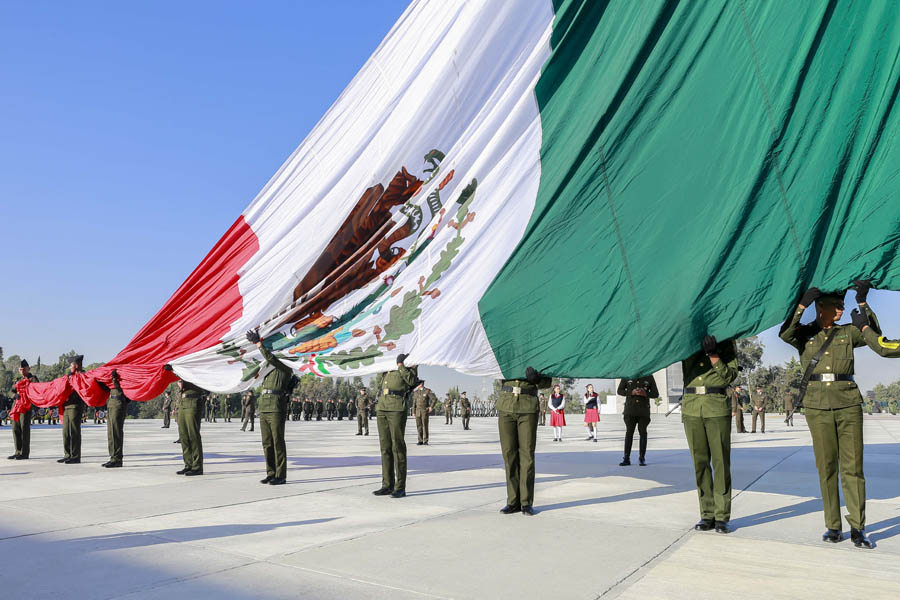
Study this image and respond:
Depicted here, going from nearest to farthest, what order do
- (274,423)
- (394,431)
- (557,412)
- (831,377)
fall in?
(831,377), (394,431), (274,423), (557,412)

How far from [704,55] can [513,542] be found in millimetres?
4363

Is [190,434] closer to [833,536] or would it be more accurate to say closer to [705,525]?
[705,525]

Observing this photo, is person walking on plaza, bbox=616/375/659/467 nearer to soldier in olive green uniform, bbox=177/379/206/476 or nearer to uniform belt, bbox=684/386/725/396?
uniform belt, bbox=684/386/725/396

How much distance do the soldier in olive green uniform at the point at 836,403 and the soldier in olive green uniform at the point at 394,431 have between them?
4341mm

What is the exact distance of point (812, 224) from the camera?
5.00 metres

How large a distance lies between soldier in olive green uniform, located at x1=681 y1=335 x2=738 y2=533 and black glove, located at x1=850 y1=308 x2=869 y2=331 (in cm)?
102

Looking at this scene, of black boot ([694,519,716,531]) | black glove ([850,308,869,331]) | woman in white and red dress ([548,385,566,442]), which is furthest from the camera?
woman in white and red dress ([548,385,566,442])

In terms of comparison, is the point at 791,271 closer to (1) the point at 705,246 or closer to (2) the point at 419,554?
(1) the point at 705,246

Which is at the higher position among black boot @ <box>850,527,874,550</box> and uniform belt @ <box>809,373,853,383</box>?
uniform belt @ <box>809,373,853,383</box>

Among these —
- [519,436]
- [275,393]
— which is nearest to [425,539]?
[519,436]

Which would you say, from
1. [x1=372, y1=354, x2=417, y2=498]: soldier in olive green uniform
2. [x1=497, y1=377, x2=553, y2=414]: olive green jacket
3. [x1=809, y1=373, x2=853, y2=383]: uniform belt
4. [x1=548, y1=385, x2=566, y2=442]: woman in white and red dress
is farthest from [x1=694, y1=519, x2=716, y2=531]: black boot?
[x1=548, y1=385, x2=566, y2=442]: woman in white and red dress

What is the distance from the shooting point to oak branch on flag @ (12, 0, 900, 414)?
5.05 meters

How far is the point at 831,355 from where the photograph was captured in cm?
574

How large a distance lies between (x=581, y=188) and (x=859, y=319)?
252 centimetres
